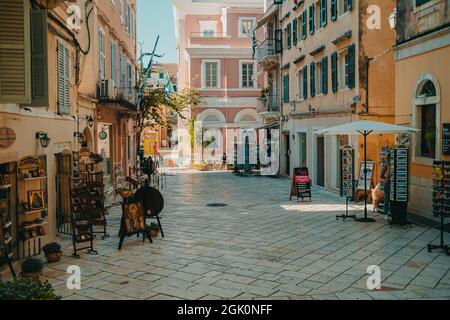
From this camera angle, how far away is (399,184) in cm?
1280

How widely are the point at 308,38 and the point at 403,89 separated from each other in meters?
9.74

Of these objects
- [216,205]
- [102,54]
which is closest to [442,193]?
[216,205]

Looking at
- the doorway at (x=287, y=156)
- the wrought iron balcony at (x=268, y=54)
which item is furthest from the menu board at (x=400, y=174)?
the wrought iron balcony at (x=268, y=54)

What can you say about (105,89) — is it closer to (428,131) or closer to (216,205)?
(216,205)

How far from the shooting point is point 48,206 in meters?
11.3

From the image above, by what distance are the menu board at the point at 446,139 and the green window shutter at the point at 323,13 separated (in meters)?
10.2

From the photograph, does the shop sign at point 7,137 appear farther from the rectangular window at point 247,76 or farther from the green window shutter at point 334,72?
the rectangular window at point 247,76

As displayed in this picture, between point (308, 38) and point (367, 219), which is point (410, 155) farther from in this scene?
point (308, 38)

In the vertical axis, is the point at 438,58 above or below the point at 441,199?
above

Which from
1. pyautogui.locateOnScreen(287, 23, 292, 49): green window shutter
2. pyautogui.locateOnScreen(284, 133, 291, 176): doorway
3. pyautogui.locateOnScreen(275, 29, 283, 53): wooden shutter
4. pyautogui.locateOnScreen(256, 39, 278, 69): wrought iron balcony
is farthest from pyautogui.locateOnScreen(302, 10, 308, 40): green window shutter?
pyautogui.locateOnScreen(284, 133, 291, 176): doorway

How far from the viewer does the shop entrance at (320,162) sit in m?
22.3

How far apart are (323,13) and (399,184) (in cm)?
1091

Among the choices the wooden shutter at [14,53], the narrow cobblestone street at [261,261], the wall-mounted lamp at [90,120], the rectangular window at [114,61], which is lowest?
the narrow cobblestone street at [261,261]
